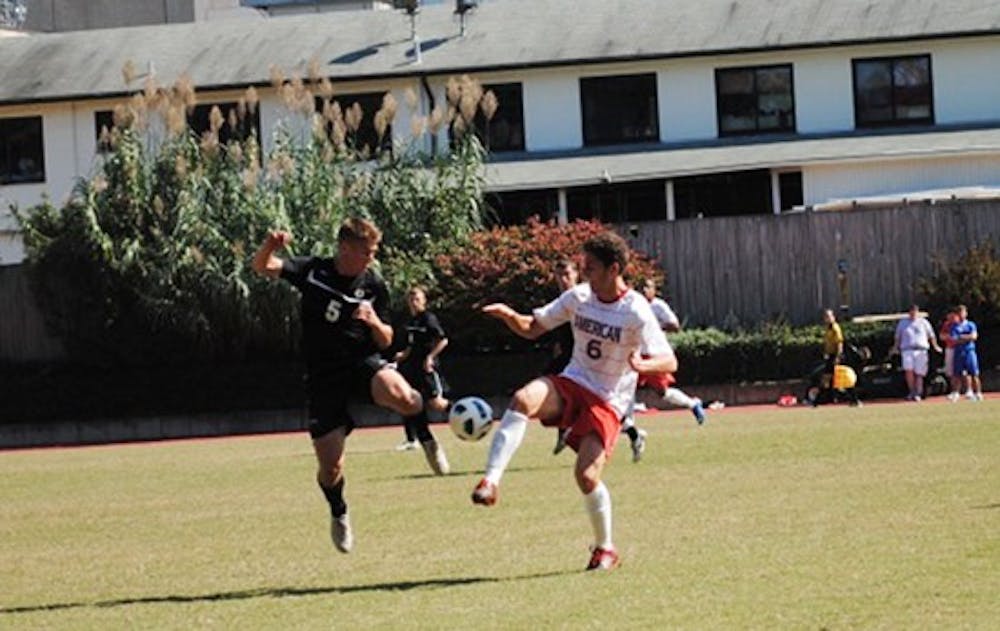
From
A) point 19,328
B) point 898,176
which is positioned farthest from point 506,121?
point 19,328

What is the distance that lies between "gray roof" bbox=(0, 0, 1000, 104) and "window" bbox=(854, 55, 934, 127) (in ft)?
2.64

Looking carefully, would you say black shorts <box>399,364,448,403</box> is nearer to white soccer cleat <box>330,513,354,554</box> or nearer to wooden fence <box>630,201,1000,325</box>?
white soccer cleat <box>330,513,354,554</box>

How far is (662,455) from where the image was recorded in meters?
23.5

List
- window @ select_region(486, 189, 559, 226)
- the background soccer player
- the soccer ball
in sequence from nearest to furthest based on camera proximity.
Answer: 1. the soccer ball
2. the background soccer player
3. window @ select_region(486, 189, 559, 226)

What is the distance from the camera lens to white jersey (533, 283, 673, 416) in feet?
43.4

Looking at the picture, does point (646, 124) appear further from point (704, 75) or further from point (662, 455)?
point (662, 455)

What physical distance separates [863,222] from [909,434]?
16.3m

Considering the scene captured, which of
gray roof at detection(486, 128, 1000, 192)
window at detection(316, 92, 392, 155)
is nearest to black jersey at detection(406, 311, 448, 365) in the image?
gray roof at detection(486, 128, 1000, 192)

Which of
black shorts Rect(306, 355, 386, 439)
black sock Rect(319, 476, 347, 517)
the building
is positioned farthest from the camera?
the building

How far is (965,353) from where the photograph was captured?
36438mm

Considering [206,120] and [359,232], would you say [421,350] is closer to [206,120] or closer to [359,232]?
[359,232]

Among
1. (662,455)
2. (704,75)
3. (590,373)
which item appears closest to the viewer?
(590,373)

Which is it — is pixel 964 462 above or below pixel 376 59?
below

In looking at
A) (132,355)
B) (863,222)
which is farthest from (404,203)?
(863,222)
